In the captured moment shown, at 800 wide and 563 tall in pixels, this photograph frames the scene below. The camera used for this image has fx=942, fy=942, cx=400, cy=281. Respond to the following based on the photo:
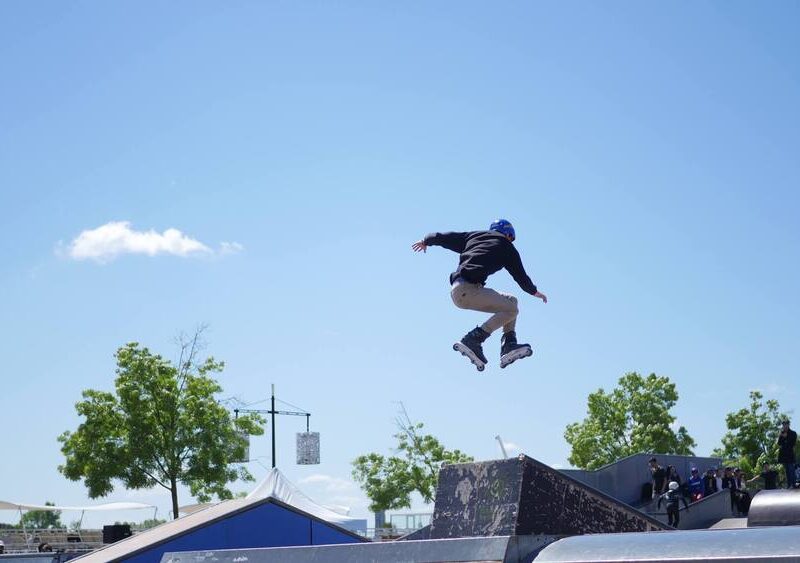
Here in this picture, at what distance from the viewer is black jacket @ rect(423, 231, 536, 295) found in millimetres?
9297

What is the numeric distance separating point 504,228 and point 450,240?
0.59 metres

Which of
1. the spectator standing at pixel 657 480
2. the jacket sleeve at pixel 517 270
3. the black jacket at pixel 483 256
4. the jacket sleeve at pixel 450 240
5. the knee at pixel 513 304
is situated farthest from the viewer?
the spectator standing at pixel 657 480

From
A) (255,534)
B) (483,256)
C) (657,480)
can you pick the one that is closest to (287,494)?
(657,480)

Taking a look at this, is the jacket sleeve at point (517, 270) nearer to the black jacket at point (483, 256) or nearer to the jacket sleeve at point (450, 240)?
the black jacket at point (483, 256)

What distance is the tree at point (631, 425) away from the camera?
58812mm

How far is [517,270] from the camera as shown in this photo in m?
9.51

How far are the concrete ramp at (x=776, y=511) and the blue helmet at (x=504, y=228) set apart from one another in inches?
134

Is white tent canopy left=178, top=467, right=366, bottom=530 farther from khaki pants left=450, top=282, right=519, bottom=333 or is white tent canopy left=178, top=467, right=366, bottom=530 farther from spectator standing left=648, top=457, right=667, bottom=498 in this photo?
khaki pants left=450, top=282, right=519, bottom=333

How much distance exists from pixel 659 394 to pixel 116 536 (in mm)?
47455

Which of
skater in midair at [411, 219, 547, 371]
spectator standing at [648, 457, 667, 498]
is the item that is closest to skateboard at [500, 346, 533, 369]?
skater in midair at [411, 219, 547, 371]

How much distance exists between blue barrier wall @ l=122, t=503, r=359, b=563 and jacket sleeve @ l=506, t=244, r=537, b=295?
3933mm

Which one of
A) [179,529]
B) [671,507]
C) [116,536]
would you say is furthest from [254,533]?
[671,507]

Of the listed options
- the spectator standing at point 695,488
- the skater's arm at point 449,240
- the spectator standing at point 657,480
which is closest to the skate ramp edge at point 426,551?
the skater's arm at point 449,240

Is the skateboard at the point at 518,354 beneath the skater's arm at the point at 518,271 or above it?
beneath
